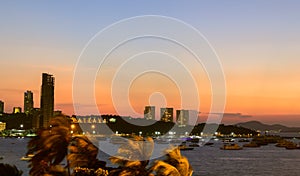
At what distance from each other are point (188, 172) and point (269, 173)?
80.4m

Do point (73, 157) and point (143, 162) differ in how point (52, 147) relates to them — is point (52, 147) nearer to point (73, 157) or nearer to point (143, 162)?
point (73, 157)

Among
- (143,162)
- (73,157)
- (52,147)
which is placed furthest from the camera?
(73,157)

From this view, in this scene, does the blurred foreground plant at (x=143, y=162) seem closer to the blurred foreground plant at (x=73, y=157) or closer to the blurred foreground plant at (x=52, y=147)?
the blurred foreground plant at (x=73, y=157)

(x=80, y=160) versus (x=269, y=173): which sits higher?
(x=80, y=160)

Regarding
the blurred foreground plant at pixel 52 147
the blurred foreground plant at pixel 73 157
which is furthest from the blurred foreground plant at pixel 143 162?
the blurred foreground plant at pixel 52 147

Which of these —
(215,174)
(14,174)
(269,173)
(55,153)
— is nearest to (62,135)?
(55,153)

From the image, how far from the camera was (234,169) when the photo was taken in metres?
108

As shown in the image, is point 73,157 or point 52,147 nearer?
point 52,147

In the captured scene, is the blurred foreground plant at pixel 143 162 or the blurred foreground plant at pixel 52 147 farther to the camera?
the blurred foreground plant at pixel 52 147

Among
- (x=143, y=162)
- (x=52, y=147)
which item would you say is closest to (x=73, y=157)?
(x=52, y=147)

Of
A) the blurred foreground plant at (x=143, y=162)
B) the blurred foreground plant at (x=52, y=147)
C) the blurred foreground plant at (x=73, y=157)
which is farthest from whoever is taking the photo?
the blurred foreground plant at (x=52, y=147)

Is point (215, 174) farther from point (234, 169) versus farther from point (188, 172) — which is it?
point (188, 172)

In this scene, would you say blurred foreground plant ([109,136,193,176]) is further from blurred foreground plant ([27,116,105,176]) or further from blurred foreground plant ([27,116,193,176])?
blurred foreground plant ([27,116,105,176])

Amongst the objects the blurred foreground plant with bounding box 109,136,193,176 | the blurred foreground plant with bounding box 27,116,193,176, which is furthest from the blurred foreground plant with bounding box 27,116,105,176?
the blurred foreground plant with bounding box 109,136,193,176
